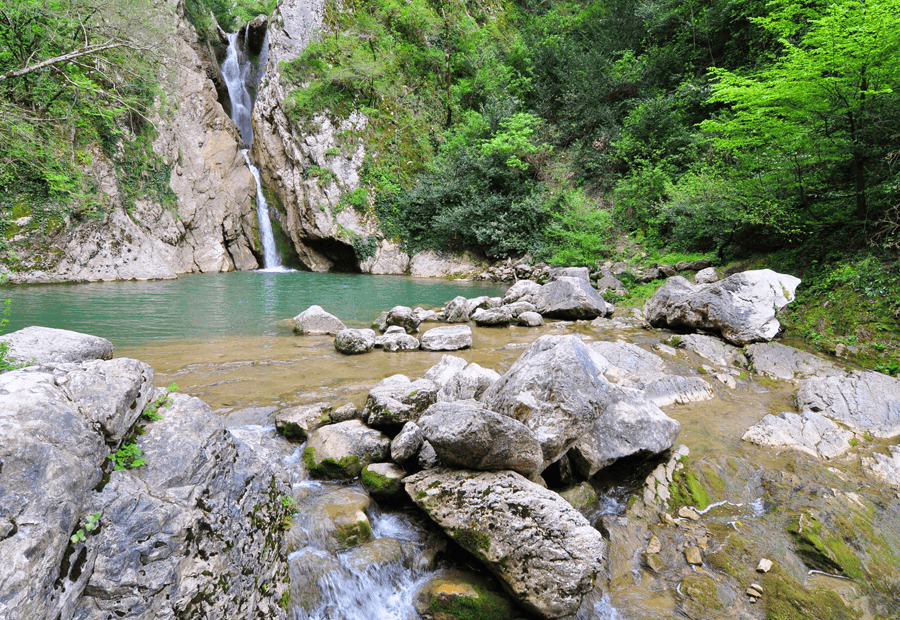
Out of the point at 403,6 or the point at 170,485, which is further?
the point at 403,6

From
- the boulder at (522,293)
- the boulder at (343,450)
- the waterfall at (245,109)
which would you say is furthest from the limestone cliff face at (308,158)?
the boulder at (343,450)

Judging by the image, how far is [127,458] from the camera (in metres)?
2.00

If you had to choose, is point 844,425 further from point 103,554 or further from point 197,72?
point 197,72

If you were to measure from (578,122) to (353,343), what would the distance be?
62.1ft

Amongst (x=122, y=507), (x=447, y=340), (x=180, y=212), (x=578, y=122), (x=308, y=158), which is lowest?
(x=447, y=340)

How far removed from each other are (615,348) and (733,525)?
11.9 feet

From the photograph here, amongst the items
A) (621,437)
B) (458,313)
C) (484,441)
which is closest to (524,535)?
(484,441)

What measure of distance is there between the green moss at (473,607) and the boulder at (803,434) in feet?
11.0

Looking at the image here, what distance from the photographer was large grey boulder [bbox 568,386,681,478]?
3541 mm

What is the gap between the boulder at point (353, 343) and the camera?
682 cm

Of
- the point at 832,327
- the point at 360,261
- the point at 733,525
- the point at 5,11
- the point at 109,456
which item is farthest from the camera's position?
the point at 360,261

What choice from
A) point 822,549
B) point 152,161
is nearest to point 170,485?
point 822,549

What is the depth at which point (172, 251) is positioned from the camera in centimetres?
1806

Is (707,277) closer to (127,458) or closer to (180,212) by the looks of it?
(127,458)
